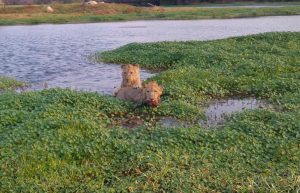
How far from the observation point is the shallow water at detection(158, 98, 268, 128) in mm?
12188

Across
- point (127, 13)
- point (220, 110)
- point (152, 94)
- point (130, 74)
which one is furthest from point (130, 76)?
point (127, 13)

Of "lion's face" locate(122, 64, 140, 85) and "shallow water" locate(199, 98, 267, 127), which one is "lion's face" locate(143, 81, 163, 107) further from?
"lion's face" locate(122, 64, 140, 85)

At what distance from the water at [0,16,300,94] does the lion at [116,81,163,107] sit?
3.40 metres

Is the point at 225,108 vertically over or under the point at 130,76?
under

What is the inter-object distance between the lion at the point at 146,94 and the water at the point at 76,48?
3401mm

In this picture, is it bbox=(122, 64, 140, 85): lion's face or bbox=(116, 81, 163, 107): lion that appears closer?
bbox=(116, 81, 163, 107): lion

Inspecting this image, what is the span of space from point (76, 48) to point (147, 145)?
22.7m

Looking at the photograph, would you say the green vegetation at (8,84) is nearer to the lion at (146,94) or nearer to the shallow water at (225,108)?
the lion at (146,94)

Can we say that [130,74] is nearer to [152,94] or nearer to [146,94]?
[146,94]

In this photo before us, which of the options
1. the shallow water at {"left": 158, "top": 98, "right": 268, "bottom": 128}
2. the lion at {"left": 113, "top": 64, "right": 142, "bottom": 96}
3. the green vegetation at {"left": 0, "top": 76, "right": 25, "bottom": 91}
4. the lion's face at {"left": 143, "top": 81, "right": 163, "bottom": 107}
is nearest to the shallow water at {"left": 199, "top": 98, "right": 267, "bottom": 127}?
the shallow water at {"left": 158, "top": 98, "right": 268, "bottom": 128}

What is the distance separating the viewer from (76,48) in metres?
31.4

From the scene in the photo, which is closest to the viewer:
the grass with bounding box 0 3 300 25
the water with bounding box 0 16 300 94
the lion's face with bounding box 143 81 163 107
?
the lion's face with bounding box 143 81 163 107

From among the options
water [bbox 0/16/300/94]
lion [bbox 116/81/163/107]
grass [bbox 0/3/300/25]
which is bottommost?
water [bbox 0/16/300/94]

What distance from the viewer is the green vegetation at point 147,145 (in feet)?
26.7
